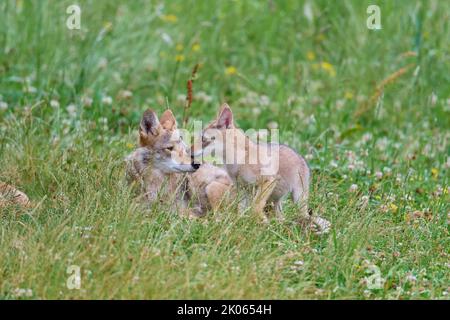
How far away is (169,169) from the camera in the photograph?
7.16 metres

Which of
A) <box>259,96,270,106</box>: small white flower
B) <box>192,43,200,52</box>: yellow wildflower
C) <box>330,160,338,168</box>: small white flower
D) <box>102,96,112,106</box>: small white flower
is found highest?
<box>192,43,200,52</box>: yellow wildflower

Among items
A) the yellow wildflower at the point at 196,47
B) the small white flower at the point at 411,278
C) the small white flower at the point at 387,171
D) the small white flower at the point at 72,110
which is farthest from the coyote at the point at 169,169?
the yellow wildflower at the point at 196,47

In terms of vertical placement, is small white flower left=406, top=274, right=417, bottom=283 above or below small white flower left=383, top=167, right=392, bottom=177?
below

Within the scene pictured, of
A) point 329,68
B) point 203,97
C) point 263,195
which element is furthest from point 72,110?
point 329,68

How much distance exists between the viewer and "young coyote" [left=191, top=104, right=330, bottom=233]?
7152 mm

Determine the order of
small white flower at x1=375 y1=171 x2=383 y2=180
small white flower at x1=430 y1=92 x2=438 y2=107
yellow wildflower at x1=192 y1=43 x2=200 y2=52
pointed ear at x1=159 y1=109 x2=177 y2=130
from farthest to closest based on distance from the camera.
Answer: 1. yellow wildflower at x1=192 y1=43 x2=200 y2=52
2. small white flower at x1=430 y1=92 x2=438 y2=107
3. small white flower at x1=375 y1=171 x2=383 y2=180
4. pointed ear at x1=159 y1=109 x2=177 y2=130

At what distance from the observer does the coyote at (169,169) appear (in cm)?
712

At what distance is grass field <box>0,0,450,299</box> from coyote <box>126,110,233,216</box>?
0.19 m

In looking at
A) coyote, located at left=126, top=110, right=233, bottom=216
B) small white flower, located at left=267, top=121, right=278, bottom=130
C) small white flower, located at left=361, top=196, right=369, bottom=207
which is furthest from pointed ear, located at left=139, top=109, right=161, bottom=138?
small white flower, located at left=267, top=121, right=278, bottom=130

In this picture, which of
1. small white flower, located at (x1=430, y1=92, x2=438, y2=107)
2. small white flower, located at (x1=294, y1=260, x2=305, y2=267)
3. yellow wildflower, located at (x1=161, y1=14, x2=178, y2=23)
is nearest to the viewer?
small white flower, located at (x1=294, y1=260, x2=305, y2=267)

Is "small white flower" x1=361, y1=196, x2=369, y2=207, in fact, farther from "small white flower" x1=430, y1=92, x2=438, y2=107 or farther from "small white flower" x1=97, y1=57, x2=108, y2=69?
"small white flower" x1=97, y1=57, x2=108, y2=69

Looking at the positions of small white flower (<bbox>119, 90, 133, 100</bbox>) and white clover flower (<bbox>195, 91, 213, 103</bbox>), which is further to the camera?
white clover flower (<bbox>195, 91, 213, 103</bbox>)

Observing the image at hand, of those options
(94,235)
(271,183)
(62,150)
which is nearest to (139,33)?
(62,150)

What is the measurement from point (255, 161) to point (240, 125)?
275 cm
